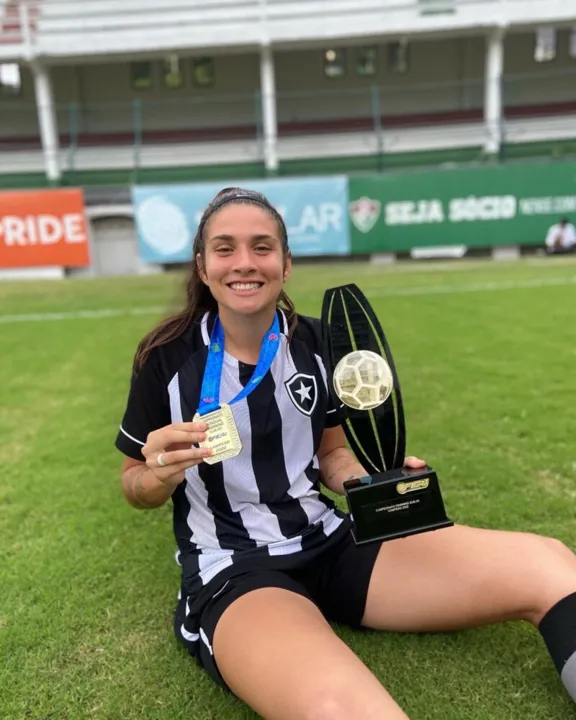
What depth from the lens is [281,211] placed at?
15672 millimetres

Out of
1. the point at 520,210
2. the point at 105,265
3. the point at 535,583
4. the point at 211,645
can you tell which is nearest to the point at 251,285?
the point at 211,645

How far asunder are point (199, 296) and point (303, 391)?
44 centimetres

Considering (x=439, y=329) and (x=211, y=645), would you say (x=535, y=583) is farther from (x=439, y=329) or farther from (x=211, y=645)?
(x=439, y=329)

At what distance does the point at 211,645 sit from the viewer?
167cm

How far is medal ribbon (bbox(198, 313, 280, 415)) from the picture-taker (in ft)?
5.92

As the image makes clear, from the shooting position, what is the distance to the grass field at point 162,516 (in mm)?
1813

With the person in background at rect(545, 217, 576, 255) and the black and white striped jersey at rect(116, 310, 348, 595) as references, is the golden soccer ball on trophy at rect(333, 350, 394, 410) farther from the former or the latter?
the person in background at rect(545, 217, 576, 255)

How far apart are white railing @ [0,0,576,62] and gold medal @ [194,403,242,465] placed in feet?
69.7

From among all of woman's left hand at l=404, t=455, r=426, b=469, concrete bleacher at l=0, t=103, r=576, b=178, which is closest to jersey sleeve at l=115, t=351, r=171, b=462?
woman's left hand at l=404, t=455, r=426, b=469

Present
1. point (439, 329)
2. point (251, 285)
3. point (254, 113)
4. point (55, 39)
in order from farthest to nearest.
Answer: point (254, 113) < point (55, 39) < point (439, 329) < point (251, 285)

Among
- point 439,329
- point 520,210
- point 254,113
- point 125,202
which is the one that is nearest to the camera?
point 439,329

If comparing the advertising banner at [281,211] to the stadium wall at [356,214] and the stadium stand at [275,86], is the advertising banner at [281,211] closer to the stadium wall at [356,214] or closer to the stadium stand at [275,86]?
the stadium wall at [356,214]

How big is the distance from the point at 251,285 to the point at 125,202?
665 inches

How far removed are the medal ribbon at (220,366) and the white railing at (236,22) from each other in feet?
68.5
